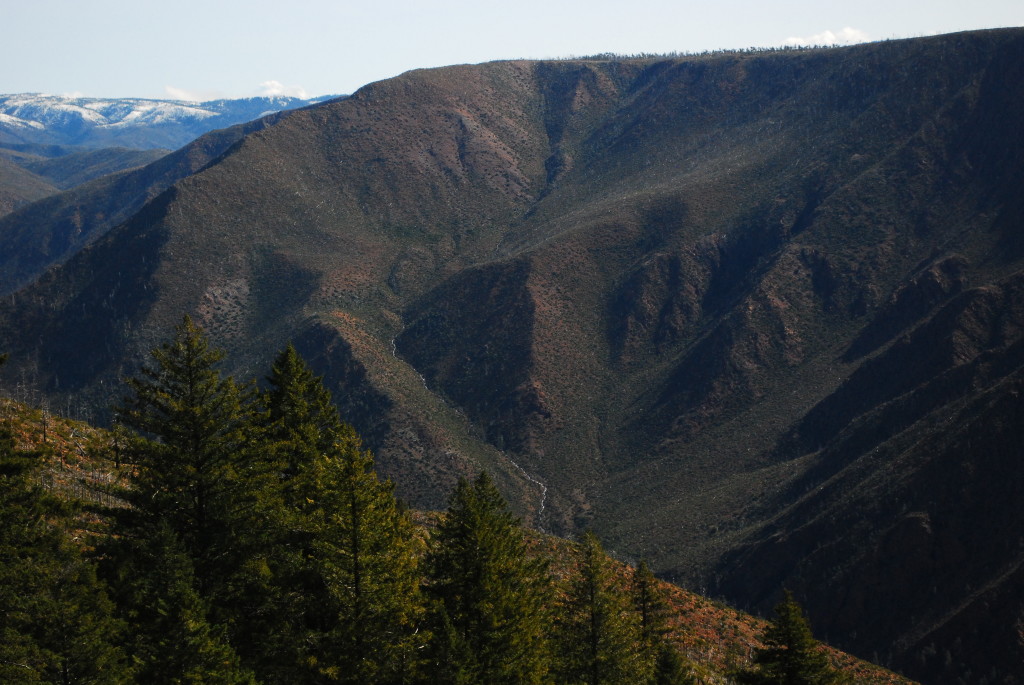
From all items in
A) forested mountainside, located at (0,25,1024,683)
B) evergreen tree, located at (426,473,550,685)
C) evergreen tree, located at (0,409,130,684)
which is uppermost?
forested mountainside, located at (0,25,1024,683)

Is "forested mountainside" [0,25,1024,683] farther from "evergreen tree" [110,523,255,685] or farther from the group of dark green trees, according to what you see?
"evergreen tree" [110,523,255,685]

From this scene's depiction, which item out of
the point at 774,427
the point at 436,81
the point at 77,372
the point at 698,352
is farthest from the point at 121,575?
the point at 436,81

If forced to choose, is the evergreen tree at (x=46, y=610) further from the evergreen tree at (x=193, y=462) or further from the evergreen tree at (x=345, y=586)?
the evergreen tree at (x=345, y=586)

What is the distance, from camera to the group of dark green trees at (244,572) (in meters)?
19.4

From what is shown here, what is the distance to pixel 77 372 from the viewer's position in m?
125

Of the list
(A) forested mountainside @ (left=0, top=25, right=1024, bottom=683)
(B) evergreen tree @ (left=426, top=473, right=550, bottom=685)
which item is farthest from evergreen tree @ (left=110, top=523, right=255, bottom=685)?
(A) forested mountainside @ (left=0, top=25, right=1024, bottom=683)

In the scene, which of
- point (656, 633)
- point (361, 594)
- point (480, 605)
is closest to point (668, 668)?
point (656, 633)

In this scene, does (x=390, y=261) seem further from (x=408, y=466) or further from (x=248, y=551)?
(x=248, y=551)

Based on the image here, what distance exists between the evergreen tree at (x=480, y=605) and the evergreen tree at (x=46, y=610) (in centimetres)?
725

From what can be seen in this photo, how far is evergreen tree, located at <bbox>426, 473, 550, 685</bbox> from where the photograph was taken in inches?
848

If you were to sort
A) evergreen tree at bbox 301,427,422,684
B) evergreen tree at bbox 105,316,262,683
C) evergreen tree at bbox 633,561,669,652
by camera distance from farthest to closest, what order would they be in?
evergreen tree at bbox 633,561,669,652 → evergreen tree at bbox 105,316,262,683 → evergreen tree at bbox 301,427,422,684

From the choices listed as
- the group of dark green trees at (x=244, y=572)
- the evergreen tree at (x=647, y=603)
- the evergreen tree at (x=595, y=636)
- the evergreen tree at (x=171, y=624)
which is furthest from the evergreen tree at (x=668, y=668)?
the evergreen tree at (x=171, y=624)

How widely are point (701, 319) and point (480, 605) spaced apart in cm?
10774

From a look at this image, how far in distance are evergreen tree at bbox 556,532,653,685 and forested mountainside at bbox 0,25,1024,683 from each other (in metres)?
46.8
